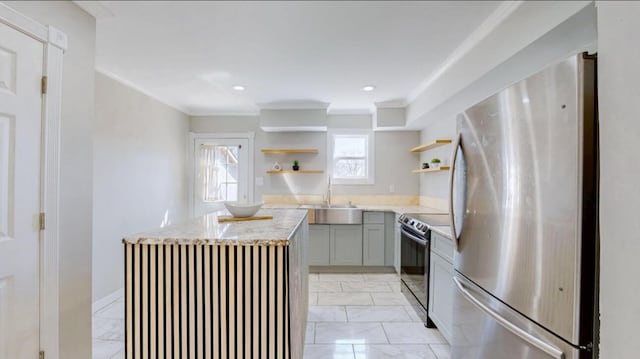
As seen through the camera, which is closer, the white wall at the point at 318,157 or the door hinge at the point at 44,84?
the door hinge at the point at 44,84

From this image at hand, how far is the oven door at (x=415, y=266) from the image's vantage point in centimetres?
270

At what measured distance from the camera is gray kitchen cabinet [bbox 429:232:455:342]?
220cm

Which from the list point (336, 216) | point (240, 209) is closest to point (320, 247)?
point (336, 216)

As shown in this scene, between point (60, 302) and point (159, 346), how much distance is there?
90cm

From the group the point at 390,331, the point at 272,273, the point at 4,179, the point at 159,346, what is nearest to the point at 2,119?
the point at 4,179

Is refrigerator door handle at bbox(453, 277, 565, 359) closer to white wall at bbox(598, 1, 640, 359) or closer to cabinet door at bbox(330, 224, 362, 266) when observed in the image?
white wall at bbox(598, 1, 640, 359)

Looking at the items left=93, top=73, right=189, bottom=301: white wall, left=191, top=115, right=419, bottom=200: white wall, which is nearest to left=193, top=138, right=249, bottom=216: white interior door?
left=191, top=115, right=419, bottom=200: white wall

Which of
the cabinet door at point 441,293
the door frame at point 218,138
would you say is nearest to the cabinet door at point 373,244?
the cabinet door at point 441,293

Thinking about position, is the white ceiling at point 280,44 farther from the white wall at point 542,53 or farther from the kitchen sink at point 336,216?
the kitchen sink at point 336,216

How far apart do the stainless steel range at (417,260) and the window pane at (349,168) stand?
66.5 inches

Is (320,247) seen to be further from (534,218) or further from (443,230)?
(534,218)

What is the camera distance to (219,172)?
16.7ft

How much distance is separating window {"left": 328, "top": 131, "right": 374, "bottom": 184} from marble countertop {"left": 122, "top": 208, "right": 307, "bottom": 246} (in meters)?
3.14

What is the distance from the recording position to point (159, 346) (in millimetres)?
1443
